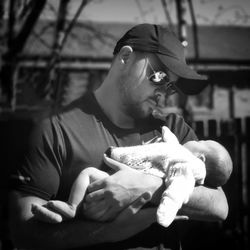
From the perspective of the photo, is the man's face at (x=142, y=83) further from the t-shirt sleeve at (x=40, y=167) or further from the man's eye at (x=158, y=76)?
the t-shirt sleeve at (x=40, y=167)

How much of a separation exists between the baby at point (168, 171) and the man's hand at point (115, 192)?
0.04 m

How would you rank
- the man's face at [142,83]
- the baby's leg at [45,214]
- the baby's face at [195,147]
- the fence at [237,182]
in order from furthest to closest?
the fence at [237,182], the baby's face at [195,147], the man's face at [142,83], the baby's leg at [45,214]

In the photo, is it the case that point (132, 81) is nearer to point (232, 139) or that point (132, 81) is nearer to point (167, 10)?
point (232, 139)

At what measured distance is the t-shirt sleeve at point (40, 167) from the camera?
1.73 m

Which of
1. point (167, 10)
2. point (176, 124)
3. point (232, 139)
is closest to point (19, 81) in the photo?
point (167, 10)

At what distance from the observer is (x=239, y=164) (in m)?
4.50

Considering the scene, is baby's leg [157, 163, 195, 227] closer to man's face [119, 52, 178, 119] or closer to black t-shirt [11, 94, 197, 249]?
black t-shirt [11, 94, 197, 249]

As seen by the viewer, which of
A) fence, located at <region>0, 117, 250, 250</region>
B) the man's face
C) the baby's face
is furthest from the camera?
fence, located at <region>0, 117, 250, 250</region>

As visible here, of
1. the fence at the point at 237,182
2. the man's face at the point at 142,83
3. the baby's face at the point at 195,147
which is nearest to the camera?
the man's face at the point at 142,83

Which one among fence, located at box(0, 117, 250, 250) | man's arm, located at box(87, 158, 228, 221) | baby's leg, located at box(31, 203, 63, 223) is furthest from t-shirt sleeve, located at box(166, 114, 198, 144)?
fence, located at box(0, 117, 250, 250)

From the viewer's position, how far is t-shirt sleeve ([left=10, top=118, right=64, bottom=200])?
1729 millimetres

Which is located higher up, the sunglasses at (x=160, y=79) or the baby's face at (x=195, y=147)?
the sunglasses at (x=160, y=79)

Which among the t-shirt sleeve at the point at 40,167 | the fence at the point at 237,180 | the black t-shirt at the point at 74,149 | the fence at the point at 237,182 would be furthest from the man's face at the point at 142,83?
the fence at the point at 237,180

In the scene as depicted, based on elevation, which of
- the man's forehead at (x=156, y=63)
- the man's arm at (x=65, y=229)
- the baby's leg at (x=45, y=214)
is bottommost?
the man's arm at (x=65, y=229)
